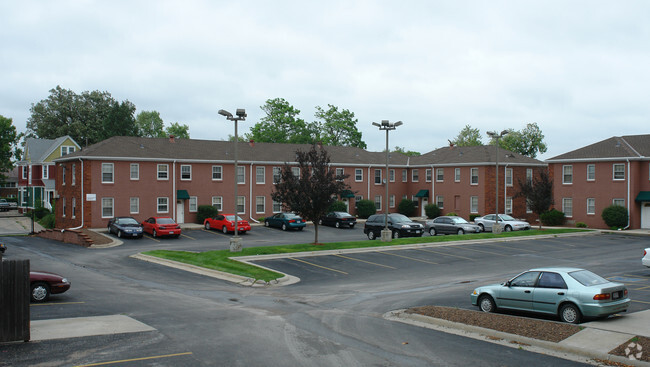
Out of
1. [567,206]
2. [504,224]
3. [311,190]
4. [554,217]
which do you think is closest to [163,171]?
[311,190]

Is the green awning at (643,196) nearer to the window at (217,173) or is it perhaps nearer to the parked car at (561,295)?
the parked car at (561,295)

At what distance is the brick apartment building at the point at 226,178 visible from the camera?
1698 inches

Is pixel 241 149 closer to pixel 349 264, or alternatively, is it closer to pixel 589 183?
pixel 349 264

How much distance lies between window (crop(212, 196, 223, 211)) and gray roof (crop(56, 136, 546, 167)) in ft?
11.8

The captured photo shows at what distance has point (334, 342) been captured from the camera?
11461mm

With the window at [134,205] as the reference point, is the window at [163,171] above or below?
above

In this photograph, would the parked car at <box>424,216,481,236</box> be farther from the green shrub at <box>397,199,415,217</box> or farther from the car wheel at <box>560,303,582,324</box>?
the car wheel at <box>560,303,582,324</box>

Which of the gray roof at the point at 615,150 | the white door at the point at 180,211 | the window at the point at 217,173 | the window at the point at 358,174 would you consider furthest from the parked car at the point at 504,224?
the white door at the point at 180,211

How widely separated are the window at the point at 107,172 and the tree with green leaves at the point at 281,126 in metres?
39.5

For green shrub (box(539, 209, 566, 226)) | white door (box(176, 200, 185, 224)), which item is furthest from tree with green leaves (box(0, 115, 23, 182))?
green shrub (box(539, 209, 566, 226))

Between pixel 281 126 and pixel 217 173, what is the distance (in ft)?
117

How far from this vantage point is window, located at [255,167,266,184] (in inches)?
1992

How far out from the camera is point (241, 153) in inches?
2008

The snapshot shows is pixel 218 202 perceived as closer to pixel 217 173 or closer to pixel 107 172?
pixel 217 173
